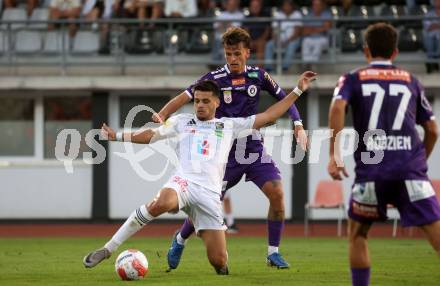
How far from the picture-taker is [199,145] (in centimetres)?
1112

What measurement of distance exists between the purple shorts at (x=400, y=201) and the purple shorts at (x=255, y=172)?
4.18 metres

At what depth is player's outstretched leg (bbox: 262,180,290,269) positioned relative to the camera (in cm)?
1245

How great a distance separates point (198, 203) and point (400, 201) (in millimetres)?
3044

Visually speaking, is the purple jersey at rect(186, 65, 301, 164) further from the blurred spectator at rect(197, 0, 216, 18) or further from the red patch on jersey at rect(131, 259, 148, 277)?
the blurred spectator at rect(197, 0, 216, 18)

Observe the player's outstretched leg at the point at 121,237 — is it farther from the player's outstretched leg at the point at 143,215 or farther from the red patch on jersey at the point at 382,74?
the red patch on jersey at the point at 382,74

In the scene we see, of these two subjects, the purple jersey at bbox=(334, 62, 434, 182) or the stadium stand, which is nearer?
the purple jersey at bbox=(334, 62, 434, 182)

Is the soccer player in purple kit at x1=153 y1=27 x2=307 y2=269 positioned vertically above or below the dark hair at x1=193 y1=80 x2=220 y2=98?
below

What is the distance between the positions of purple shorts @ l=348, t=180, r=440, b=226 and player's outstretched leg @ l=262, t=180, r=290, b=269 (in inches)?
162

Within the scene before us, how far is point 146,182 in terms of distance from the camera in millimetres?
25500

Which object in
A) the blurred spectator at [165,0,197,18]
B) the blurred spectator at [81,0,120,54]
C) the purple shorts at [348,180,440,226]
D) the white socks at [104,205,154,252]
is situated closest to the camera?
the purple shorts at [348,180,440,226]

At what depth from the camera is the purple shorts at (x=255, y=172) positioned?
41.1 ft

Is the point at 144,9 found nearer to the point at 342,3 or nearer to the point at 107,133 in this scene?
the point at 342,3

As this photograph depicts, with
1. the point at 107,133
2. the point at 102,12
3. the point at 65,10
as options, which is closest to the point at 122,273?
the point at 107,133

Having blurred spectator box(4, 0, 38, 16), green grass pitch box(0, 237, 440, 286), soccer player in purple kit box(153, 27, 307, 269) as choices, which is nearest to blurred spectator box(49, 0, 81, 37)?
blurred spectator box(4, 0, 38, 16)
